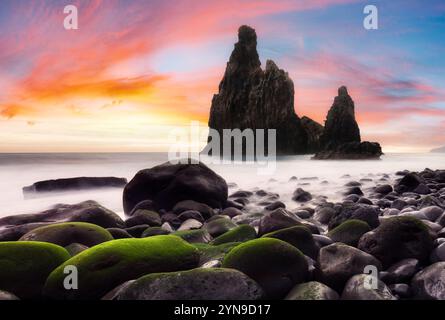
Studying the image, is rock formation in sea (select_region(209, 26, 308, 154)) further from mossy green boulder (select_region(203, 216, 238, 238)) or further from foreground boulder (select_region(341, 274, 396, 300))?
foreground boulder (select_region(341, 274, 396, 300))

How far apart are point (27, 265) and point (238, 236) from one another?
2897 mm

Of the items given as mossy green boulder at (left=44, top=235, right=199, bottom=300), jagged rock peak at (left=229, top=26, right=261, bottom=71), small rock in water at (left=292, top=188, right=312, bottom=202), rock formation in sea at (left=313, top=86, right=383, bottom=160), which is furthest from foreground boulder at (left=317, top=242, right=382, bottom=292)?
jagged rock peak at (left=229, top=26, right=261, bottom=71)

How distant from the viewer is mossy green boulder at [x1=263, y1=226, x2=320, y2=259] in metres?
4.93

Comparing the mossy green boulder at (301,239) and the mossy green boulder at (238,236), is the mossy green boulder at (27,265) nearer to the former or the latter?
the mossy green boulder at (238,236)

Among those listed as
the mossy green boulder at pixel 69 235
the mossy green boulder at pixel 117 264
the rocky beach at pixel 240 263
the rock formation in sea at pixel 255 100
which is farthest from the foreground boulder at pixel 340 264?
the rock formation in sea at pixel 255 100

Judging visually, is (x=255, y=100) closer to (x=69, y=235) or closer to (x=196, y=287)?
(x=69, y=235)

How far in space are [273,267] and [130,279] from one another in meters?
1.45

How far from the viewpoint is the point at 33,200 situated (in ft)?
46.2

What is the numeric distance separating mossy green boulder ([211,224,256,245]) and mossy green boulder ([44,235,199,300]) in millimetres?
1342

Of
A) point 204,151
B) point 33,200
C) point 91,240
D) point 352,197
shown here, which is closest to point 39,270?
point 91,240

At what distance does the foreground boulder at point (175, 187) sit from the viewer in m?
10.3

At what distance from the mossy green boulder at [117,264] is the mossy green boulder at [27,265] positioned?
8.2 inches

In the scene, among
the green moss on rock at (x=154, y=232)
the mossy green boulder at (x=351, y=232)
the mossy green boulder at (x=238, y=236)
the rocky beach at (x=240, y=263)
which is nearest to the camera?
the rocky beach at (x=240, y=263)
